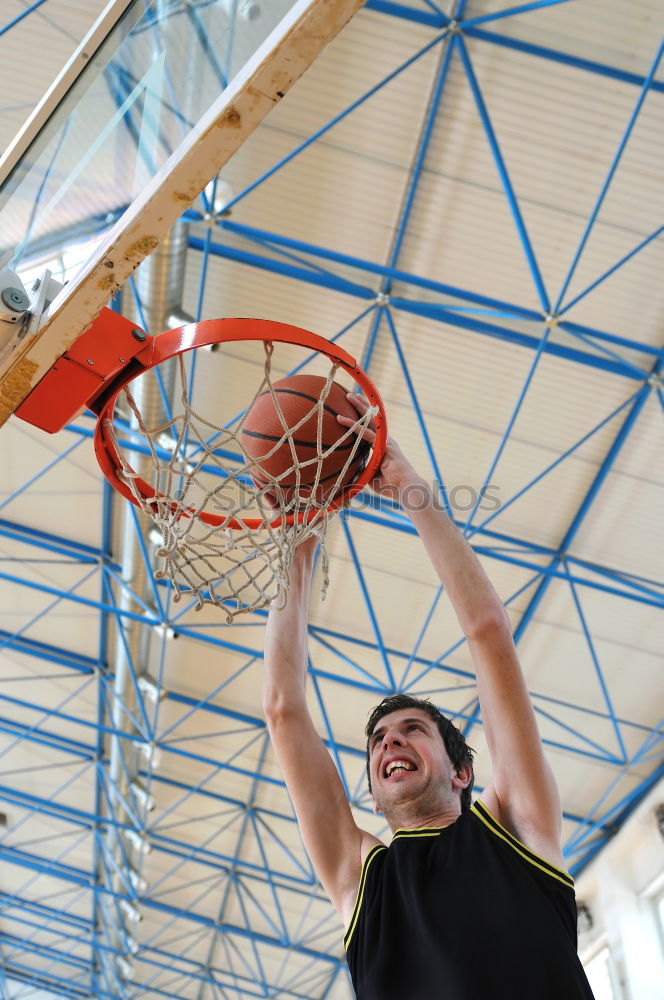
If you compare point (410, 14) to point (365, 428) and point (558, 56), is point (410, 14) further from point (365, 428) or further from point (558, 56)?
point (365, 428)

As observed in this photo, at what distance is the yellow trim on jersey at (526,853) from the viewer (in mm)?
2322

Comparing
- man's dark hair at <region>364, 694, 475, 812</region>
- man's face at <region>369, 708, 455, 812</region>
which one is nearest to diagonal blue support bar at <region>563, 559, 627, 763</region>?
man's dark hair at <region>364, 694, 475, 812</region>

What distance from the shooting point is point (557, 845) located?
95.3 inches

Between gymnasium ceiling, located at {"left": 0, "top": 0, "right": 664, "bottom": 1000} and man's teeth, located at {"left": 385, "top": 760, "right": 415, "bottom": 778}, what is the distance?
1954 mm

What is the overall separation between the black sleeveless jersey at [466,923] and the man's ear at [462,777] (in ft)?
0.99

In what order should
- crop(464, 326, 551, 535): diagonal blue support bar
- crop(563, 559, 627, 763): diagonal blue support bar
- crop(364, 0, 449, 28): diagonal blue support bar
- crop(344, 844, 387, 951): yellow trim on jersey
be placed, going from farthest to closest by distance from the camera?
crop(563, 559, 627, 763): diagonal blue support bar, crop(464, 326, 551, 535): diagonal blue support bar, crop(364, 0, 449, 28): diagonal blue support bar, crop(344, 844, 387, 951): yellow trim on jersey

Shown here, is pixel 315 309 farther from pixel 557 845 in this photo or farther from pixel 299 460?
pixel 557 845

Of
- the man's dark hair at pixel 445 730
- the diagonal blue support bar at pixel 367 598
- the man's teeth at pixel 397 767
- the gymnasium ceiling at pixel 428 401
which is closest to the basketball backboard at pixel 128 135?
the gymnasium ceiling at pixel 428 401

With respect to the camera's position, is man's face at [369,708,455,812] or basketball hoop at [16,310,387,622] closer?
man's face at [369,708,455,812]

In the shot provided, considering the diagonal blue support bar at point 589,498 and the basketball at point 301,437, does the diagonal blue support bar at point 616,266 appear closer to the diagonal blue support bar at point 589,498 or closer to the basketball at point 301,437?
the diagonal blue support bar at point 589,498

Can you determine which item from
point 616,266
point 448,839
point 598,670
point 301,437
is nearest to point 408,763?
point 448,839

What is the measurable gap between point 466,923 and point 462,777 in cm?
75

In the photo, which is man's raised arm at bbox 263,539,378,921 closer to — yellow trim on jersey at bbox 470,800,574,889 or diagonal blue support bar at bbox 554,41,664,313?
yellow trim on jersey at bbox 470,800,574,889

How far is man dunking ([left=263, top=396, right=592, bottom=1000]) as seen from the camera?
7.05 ft
